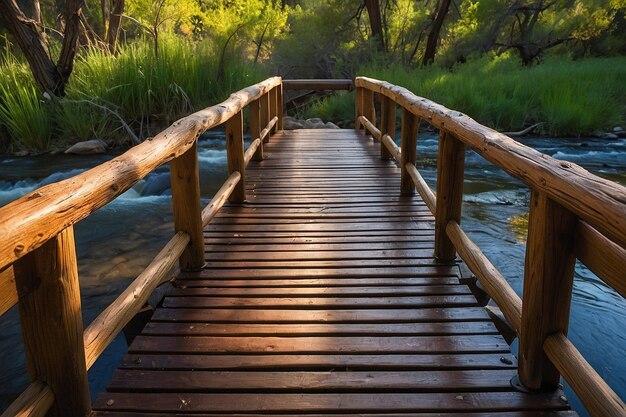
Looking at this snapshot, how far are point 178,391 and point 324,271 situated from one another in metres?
1.39

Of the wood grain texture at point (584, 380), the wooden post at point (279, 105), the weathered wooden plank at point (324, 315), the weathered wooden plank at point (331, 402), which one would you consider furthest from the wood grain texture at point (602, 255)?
the wooden post at point (279, 105)

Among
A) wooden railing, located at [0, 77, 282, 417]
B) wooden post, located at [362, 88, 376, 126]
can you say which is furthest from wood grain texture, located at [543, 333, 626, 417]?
wooden post, located at [362, 88, 376, 126]

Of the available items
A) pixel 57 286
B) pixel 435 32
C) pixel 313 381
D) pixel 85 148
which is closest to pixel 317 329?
pixel 313 381

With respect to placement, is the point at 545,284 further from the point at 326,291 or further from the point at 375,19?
the point at 375,19

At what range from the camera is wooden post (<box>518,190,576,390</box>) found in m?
1.92

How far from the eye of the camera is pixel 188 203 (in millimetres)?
3186

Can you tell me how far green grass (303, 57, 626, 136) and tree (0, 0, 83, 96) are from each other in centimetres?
572

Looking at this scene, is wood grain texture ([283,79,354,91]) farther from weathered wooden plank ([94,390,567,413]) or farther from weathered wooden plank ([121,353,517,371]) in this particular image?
weathered wooden plank ([94,390,567,413])

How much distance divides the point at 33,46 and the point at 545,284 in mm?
10876

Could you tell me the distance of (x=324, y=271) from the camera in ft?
11.1

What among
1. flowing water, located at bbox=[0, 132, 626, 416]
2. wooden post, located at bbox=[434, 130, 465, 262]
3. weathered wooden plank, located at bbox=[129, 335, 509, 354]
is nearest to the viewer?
weathered wooden plank, located at bbox=[129, 335, 509, 354]

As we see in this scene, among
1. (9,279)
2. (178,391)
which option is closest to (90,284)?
(178,391)

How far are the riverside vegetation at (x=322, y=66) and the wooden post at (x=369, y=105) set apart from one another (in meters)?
3.65

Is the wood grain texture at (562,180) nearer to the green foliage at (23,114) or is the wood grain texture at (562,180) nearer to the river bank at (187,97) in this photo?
the river bank at (187,97)
